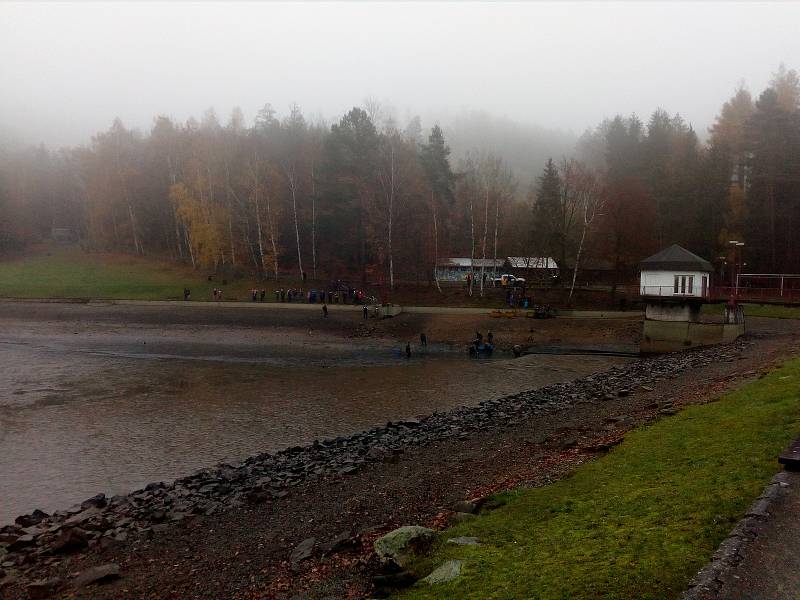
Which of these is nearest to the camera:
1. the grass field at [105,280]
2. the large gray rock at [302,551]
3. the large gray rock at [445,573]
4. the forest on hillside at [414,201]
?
the large gray rock at [445,573]

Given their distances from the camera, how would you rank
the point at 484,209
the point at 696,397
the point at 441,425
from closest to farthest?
1. the point at 696,397
2. the point at 441,425
3. the point at 484,209

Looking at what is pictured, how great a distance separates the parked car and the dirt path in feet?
133

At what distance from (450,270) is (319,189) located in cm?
1830

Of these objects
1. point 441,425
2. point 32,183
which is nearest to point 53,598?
point 441,425

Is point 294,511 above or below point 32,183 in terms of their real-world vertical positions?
below

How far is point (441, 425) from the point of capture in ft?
60.7

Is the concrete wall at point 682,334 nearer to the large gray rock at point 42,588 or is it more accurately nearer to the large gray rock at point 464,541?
the large gray rock at point 464,541

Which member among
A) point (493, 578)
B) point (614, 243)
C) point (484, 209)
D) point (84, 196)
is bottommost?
point (493, 578)

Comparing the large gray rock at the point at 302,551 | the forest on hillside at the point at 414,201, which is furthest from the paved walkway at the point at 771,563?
the forest on hillside at the point at 414,201

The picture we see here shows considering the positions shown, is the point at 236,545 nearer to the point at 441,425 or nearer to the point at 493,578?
the point at 493,578

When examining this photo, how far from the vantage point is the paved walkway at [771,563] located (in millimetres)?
5188

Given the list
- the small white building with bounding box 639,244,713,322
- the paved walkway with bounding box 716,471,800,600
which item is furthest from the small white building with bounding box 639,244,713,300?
the paved walkway with bounding box 716,471,800,600

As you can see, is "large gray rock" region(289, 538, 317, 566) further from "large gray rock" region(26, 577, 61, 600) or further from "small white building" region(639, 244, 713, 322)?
"small white building" region(639, 244, 713, 322)

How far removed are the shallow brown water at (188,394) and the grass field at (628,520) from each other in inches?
407
